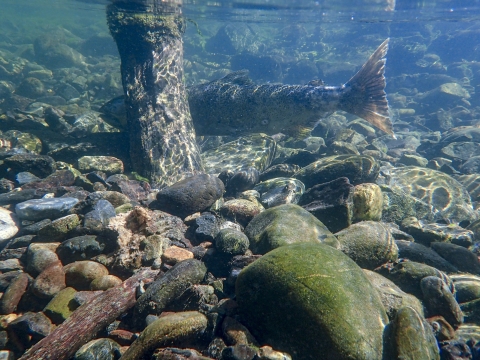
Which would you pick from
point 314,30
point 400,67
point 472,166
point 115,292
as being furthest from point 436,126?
point 314,30

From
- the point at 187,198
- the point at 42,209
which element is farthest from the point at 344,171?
the point at 42,209

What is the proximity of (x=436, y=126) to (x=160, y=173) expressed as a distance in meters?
16.8

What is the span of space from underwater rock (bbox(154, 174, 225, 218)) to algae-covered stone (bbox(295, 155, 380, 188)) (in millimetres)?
2300

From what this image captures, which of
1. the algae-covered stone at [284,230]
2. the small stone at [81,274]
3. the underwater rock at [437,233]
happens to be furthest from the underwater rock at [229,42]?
the small stone at [81,274]

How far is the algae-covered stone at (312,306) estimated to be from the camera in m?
2.12

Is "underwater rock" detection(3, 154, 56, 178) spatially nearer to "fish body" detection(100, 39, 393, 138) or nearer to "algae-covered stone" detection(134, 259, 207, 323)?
"fish body" detection(100, 39, 393, 138)

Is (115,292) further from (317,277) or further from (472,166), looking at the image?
(472,166)

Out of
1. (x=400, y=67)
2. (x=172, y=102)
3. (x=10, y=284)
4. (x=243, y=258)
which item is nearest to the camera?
(x=10, y=284)

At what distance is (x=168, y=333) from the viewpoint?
83.5 inches

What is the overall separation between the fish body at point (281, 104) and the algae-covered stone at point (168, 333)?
22.2ft

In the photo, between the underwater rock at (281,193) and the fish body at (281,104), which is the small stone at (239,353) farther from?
the fish body at (281,104)

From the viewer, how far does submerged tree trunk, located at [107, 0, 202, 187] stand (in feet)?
21.1

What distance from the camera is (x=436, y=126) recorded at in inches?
626

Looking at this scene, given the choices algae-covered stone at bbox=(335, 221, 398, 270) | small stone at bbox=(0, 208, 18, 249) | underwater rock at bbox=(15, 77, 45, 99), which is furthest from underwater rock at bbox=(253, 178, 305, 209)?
underwater rock at bbox=(15, 77, 45, 99)
